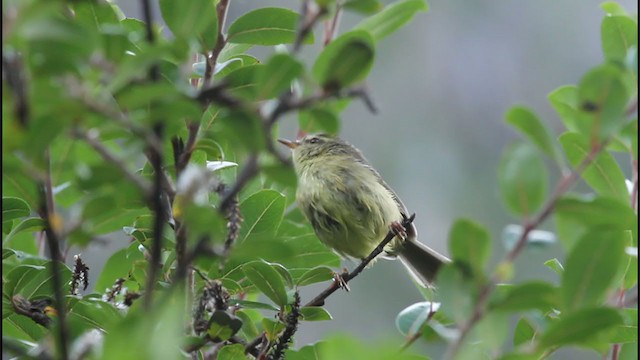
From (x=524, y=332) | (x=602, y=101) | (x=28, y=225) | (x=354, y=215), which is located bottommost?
(x=524, y=332)

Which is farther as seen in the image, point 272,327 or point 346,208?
point 346,208

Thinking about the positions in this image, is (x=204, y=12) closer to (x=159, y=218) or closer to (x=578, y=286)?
(x=159, y=218)

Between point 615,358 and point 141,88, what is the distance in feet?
3.28

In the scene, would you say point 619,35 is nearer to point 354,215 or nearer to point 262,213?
point 262,213

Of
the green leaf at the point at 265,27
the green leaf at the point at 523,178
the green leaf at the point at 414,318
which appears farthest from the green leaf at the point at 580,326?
the green leaf at the point at 265,27

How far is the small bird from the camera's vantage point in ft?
11.8

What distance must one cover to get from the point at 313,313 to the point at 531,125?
80 cm

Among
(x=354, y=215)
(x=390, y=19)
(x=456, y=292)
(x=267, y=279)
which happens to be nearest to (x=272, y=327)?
(x=267, y=279)

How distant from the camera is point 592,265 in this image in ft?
3.18

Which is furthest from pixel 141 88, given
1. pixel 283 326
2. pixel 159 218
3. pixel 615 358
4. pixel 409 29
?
pixel 409 29

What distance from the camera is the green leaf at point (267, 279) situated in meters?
1.62

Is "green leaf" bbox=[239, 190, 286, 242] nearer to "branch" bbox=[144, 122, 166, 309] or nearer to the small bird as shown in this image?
"branch" bbox=[144, 122, 166, 309]

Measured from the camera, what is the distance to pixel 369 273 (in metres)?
10.6

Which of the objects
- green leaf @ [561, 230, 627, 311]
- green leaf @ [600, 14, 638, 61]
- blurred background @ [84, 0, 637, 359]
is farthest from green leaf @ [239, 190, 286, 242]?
blurred background @ [84, 0, 637, 359]
